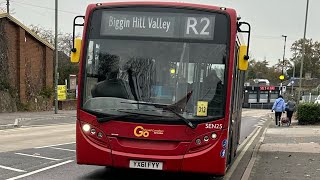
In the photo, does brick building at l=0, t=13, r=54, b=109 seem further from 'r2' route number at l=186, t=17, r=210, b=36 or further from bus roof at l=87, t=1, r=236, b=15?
'r2' route number at l=186, t=17, r=210, b=36

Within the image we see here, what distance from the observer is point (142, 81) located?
7.32 meters

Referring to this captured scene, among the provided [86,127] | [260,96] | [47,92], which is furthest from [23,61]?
[260,96]

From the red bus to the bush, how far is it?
1784 cm

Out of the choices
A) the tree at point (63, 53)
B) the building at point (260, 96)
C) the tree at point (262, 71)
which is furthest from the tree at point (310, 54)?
the tree at point (63, 53)

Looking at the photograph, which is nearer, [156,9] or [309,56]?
[156,9]

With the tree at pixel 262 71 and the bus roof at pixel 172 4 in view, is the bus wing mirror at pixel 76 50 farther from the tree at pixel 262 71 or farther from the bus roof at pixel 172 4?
the tree at pixel 262 71

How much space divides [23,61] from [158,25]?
1115 inches

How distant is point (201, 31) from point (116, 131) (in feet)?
7.13

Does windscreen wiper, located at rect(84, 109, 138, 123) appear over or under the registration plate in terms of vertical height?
over

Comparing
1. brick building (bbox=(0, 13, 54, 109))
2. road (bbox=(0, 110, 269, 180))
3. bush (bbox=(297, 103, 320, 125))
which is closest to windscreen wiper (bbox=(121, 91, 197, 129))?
road (bbox=(0, 110, 269, 180))

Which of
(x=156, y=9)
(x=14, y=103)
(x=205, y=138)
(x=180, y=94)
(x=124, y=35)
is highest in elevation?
(x=156, y=9)

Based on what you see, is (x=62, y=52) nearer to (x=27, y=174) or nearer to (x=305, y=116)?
(x=305, y=116)

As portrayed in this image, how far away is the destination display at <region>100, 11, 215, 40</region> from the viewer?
7.34 meters

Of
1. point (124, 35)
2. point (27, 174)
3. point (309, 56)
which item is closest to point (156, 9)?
point (124, 35)
